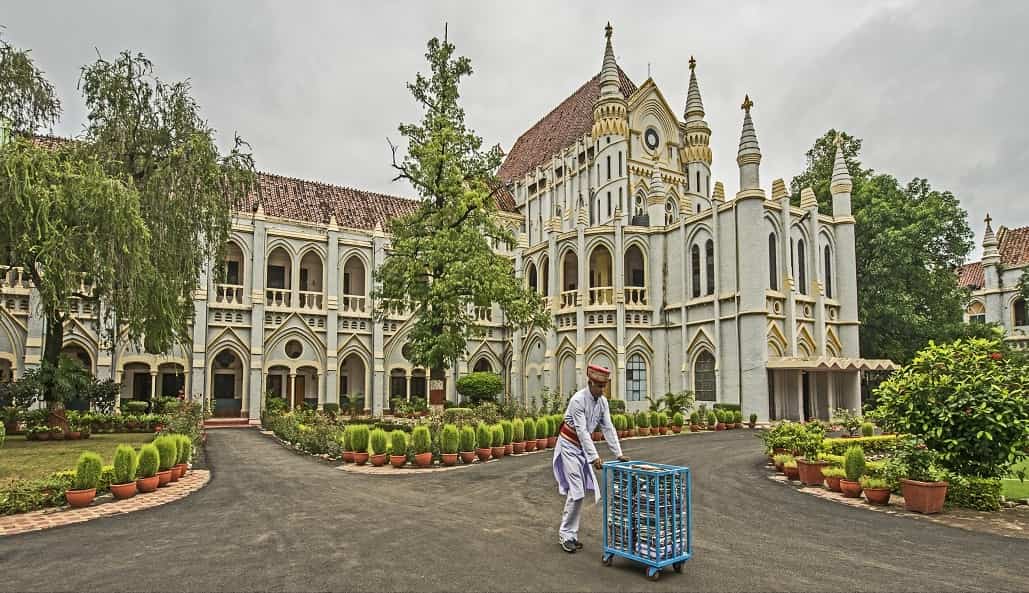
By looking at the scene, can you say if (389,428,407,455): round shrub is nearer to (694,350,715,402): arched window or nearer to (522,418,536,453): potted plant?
(522,418,536,453): potted plant

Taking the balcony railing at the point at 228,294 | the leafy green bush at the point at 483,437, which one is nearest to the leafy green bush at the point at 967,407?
the leafy green bush at the point at 483,437

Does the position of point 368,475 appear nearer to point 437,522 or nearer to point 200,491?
point 200,491

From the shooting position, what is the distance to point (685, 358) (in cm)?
2862

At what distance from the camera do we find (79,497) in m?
9.51

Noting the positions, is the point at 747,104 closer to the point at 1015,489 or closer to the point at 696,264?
the point at 696,264

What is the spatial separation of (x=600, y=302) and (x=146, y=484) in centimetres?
2264

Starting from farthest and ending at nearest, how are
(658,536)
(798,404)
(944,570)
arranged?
(798,404)
(944,570)
(658,536)

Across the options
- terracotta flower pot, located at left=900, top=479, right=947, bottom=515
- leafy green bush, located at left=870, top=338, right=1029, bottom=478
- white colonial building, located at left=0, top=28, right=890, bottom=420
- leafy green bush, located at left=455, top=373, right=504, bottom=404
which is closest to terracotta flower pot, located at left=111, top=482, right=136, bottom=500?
terracotta flower pot, located at left=900, top=479, right=947, bottom=515

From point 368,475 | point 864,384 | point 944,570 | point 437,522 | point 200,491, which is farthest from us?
point 864,384

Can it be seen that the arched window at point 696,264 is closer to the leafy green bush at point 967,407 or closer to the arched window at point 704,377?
the arched window at point 704,377

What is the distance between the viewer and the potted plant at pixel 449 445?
14.4 meters

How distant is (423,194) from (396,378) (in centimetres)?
1562

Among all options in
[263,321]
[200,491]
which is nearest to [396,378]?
[263,321]

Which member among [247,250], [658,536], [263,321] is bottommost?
[658,536]
